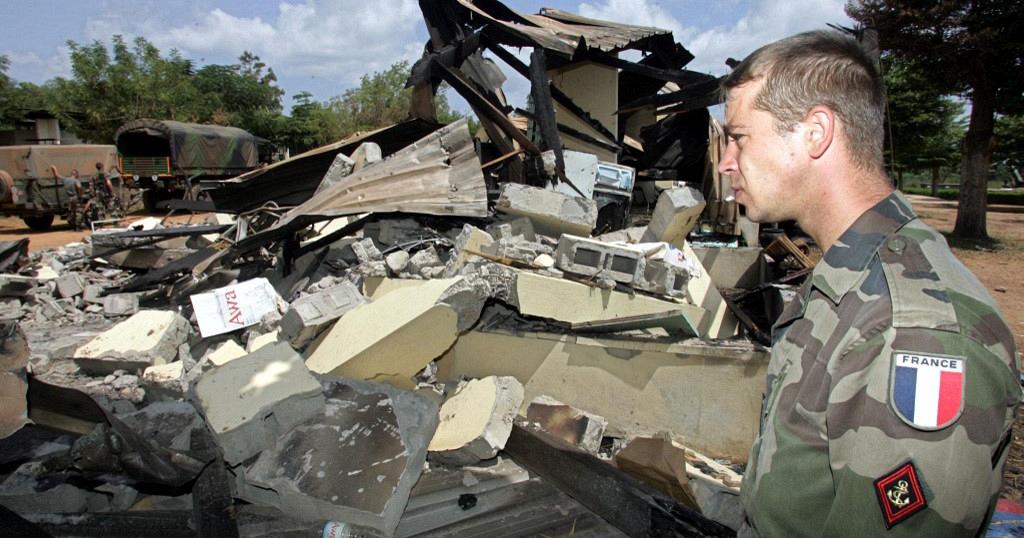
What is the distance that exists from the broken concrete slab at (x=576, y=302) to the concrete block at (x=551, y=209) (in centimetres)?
102

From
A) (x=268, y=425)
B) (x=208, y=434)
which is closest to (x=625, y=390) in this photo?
(x=268, y=425)

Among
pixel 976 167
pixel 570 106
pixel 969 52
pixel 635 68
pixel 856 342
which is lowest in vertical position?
pixel 856 342

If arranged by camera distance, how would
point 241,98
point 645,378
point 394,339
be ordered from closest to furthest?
point 394,339 < point 645,378 < point 241,98

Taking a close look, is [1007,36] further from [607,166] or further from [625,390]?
[625,390]

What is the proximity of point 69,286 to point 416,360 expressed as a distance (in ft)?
15.1

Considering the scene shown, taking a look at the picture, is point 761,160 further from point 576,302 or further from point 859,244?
point 576,302

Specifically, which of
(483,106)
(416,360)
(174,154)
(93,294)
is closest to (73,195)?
(174,154)

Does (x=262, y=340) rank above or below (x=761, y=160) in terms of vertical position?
below

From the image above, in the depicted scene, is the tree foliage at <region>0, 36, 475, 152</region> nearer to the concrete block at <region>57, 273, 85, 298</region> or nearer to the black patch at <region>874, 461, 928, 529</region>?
the concrete block at <region>57, 273, 85, 298</region>

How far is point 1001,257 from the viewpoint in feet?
32.7

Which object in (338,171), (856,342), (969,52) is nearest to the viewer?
(856,342)

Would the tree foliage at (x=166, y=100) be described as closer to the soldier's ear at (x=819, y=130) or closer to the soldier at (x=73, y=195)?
the soldier at (x=73, y=195)

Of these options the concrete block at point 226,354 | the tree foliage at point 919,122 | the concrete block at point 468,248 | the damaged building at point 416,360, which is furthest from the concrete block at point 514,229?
the tree foliage at point 919,122

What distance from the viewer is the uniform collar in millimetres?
1086
